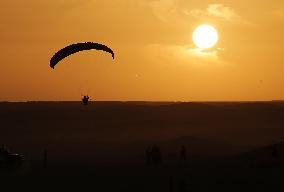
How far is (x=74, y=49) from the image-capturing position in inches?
1195

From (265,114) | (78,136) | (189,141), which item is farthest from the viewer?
(265,114)

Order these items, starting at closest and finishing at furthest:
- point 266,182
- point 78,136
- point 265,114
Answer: point 266,182
point 78,136
point 265,114

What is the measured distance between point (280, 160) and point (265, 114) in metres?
96.1

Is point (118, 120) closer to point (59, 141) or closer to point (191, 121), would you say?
point (191, 121)

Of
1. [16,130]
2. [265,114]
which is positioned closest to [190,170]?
[16,130]

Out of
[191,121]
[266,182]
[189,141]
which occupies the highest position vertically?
[191,121]

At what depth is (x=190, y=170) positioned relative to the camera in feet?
102

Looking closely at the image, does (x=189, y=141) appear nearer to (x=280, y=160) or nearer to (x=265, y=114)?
(x=280, y=160)

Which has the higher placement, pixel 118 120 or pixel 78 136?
pixel 118 120

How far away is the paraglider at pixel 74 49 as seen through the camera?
3005 cm

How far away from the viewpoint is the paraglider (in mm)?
30047

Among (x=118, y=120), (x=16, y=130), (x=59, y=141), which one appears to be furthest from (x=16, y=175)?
(x=118, y=120)

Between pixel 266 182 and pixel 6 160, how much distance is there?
589 inches

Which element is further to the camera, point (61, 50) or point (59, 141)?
point (59, 141)
